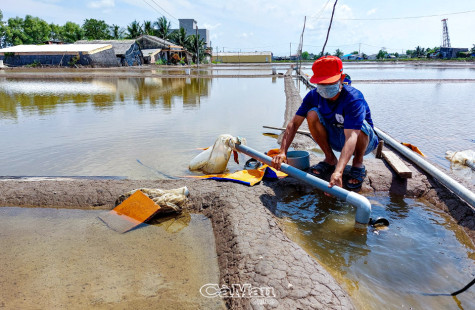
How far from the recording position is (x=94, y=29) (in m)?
51.8

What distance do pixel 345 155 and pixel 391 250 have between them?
828 millimetres

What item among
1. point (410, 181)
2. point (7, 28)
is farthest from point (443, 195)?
point (7, 28)

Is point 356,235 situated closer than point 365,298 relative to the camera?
No

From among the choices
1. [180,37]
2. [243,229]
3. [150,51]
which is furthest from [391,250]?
[180,37]

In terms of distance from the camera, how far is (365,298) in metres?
1.96

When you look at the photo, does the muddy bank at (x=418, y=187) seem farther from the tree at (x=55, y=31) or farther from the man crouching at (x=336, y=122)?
the tree at (x=55, y=31)

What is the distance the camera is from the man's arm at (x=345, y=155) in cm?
267

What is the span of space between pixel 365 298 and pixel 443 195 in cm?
190

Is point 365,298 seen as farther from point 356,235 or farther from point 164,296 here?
point 164,296

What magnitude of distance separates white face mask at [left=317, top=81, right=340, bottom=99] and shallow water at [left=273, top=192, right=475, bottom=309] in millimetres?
1063

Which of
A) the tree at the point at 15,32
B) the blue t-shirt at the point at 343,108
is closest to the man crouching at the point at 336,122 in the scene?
the blue t-shirt at the point at 343,108

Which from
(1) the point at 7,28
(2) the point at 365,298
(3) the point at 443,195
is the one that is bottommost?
(2) the point at 365,298

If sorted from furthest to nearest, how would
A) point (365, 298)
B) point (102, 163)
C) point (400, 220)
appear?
point (102, 163), point (400, 220), point (365, 298)

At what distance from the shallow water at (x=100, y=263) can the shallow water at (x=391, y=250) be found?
865 millimetres
